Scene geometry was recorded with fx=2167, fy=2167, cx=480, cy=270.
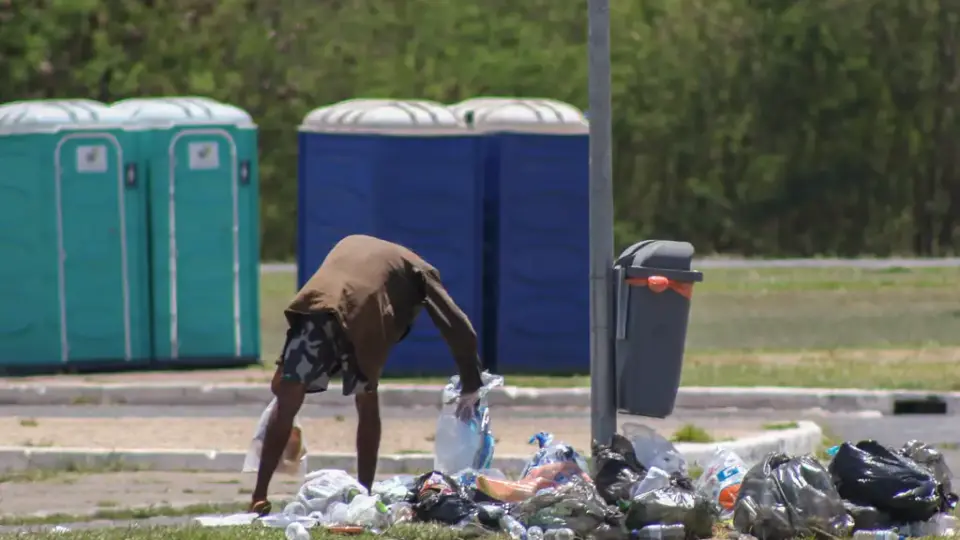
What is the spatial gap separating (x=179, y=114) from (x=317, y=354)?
664cm

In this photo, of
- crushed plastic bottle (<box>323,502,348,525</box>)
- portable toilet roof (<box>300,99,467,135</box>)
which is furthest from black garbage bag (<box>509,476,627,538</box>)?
portable toilet roof (<box>300,99,467,135</box>)

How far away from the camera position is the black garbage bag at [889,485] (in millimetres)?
8914

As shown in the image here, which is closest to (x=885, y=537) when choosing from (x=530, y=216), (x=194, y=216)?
(x=530, y=216)

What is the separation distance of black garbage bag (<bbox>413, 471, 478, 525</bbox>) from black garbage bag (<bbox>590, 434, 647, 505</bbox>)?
1.84ft

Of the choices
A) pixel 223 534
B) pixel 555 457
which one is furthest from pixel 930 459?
pixel 223 534

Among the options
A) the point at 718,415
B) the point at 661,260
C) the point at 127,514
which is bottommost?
the point at 718,415

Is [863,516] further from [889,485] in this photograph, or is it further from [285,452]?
[285,452]

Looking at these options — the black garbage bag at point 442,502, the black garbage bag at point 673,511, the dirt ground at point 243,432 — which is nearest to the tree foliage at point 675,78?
the dirt ground at point 243,432

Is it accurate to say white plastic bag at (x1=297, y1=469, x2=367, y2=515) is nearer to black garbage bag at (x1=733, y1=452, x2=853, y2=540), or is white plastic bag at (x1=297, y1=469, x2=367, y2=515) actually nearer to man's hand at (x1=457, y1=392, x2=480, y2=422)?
man's hand at (x1=457, y1=392, x2=480, y2=422)

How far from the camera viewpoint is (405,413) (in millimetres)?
13766

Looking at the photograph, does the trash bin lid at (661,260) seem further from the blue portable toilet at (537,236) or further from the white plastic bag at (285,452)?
the blue portable toilet at (537,236)

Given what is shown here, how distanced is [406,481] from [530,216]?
20.5ft

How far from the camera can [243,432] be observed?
12.7 metres

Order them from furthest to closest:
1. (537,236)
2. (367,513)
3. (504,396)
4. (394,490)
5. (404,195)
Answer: (537,236), (404,195), (504,396), (394,490), (367,513)
